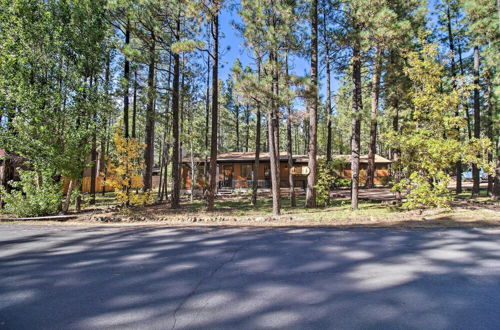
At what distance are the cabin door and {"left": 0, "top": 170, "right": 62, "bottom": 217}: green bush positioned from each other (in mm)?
14252

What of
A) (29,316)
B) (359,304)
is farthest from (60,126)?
(359,304)

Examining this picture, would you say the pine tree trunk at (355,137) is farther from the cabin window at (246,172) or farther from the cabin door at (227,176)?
the cabin door at (227,176)

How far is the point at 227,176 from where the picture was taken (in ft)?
77.1

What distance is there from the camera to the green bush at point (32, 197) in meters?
9.45

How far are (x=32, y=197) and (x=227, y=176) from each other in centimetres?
1522

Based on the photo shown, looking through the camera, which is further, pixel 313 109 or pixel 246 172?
pixel 246 172

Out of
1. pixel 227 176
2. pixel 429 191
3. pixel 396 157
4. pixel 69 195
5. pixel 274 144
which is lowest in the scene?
pixel 69 195

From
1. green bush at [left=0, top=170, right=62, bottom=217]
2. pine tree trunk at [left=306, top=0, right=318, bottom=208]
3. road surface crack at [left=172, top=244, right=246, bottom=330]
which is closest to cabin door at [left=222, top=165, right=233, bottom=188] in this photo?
pine tree trunk at [left=306, top=0, right=318, bottom=208]

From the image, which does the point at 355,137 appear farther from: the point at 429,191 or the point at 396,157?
the point at 429,191

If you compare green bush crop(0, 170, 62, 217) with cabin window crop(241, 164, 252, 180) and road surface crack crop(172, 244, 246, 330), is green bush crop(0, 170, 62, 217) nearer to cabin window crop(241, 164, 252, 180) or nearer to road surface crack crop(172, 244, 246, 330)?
road surface crack crop(172, 244, 246, 330)

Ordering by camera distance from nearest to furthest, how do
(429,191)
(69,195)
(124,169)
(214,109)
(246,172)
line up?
1. (429,191)
2. (124,169)
3. (69,195)
4. (214,109)
5. (246,172)

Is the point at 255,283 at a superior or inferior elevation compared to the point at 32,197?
inferior

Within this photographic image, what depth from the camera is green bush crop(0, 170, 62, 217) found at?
945cm

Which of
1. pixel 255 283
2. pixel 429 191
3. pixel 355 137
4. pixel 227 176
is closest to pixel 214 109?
pixel 355 137
